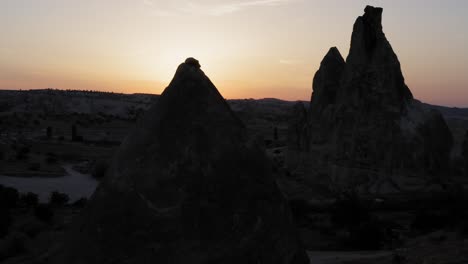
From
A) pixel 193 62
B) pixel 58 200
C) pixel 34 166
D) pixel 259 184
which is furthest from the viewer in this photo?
pixel 34 166

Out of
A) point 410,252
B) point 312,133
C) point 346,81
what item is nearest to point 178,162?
point 410,252

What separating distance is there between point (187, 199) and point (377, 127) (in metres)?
13.8

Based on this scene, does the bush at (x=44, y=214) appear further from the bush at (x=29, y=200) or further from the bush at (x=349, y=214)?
the bush at (x=349, y=214)

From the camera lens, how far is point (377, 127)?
15.8 m

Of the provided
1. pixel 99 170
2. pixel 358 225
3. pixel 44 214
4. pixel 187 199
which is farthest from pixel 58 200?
pixel 187 199

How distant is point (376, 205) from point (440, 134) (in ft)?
12.2

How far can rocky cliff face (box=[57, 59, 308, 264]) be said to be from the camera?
3.05 meters

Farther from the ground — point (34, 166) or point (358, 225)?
point (358, 225)

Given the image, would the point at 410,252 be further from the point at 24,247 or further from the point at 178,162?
the point at 24,247

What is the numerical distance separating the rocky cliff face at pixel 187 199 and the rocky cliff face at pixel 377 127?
41.4 ft

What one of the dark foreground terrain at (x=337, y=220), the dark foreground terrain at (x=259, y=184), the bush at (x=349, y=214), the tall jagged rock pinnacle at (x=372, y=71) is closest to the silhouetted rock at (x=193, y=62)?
the dark foreground terrain at (x=259, y=184)

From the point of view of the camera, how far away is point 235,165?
10.9 feet

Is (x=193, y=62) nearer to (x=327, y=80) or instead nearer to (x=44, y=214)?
(x=44, y=214)

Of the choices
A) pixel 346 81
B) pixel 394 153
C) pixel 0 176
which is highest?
pixel 346 81
